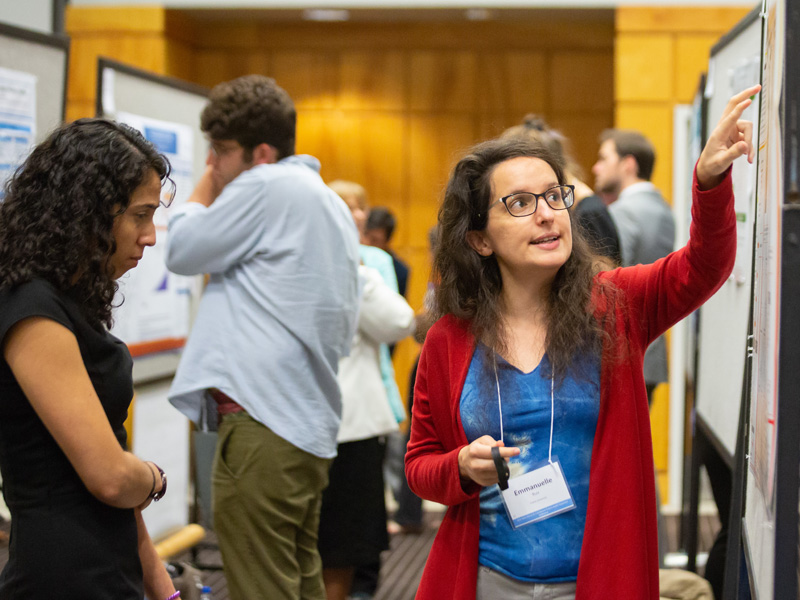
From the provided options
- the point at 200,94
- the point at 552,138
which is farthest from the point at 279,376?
the point at 200,94

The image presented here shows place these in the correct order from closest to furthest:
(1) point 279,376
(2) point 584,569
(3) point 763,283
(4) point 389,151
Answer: (3) point 763,283, (2) point 584,569, (1) point 279,376, (4) point 389,151

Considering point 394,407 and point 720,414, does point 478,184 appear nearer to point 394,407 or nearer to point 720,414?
point 720,414

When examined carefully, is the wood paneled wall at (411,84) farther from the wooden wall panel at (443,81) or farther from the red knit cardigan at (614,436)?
the red knit cardigan at (614,436)

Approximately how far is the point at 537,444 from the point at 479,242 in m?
0.38

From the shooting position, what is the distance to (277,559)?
2158mm

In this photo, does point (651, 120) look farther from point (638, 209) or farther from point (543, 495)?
point (543, 495)

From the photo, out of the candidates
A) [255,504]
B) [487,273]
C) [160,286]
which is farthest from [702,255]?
[160,286]

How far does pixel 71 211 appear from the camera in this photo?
1.21 m

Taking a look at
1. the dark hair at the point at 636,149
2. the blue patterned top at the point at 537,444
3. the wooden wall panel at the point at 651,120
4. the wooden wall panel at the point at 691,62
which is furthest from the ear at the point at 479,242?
the wooden wall panel at the point at 691,62

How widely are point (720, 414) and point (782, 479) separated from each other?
5.69 feet

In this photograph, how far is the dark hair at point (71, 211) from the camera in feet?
3.90

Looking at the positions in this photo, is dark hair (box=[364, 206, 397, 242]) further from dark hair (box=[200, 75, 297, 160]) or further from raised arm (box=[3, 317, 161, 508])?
raised arm (box=[3, 317, 161, 508])

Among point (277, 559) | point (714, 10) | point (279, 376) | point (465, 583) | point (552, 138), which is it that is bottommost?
point (277, 559)

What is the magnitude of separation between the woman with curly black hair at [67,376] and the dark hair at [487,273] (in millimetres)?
550
